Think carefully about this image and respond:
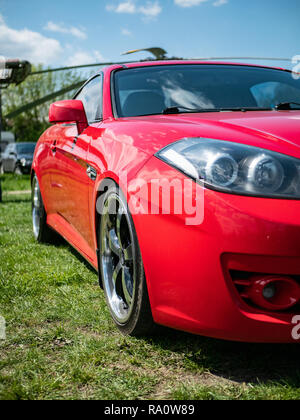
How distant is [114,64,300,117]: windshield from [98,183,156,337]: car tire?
2.23 ft

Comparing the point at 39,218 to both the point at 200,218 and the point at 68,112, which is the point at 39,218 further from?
the point at 200,218

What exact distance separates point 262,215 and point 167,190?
0.38 m

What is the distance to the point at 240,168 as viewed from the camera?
5.87 feet

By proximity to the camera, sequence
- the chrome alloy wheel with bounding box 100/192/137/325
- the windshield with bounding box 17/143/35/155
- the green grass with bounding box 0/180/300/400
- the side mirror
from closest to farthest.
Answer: the green grass with bounding box 0/180/300/400
the chrome alloy wheel with bounding box 100/192/137/325
the side mirror
the windshield with bounding box 17/143/35/155

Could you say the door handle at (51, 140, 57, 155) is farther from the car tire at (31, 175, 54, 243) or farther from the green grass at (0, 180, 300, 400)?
the green grass at (0, 180, 300, 400)

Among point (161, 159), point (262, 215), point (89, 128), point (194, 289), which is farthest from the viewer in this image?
point (89, 128)

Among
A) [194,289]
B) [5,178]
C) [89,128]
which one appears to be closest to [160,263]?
[194,289]

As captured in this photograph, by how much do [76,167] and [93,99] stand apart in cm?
57

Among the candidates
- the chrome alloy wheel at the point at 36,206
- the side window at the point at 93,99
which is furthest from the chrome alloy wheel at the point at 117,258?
the chrome alloy wheel at the point at 36,206

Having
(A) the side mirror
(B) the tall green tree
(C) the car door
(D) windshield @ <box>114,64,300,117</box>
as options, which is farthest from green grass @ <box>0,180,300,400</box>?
(B) the tall green tree

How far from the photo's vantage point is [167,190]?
6.04ft

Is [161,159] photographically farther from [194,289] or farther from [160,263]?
[194,289]

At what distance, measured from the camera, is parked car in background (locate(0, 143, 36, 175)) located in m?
18.7

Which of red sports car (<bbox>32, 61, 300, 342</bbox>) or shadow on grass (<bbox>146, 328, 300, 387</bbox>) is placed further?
shadow on grass (<bbox>146, 328, 300, 387</bbox>)
